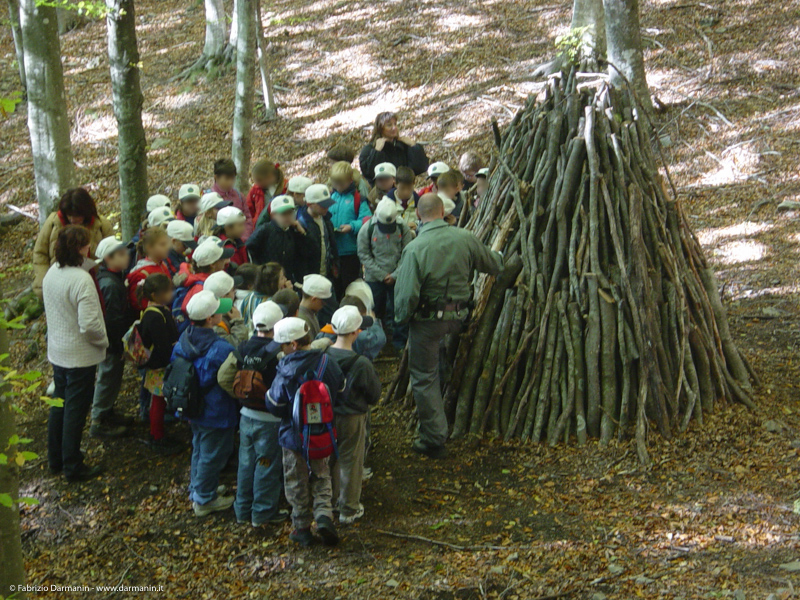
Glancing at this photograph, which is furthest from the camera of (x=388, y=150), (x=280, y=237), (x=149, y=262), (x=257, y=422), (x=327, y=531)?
(x=388, y=150)

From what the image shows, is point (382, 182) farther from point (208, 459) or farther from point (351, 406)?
point (208, 459)

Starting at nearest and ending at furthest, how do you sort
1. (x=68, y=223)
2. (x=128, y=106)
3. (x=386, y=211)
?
1. (x=68, y=223)
2. (x=386, y=211)
3. (x=128, y=106)

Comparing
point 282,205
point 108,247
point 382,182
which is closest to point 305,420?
point 108,247

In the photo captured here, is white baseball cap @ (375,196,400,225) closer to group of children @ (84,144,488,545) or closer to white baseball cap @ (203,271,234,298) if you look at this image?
group of children @ (84,144,488,545)

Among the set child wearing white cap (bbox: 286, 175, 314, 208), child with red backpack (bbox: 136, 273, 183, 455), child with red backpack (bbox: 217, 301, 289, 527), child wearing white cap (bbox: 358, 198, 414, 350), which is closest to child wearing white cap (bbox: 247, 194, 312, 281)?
child wearing white cap (bbox: 286, 175, 314, 208)

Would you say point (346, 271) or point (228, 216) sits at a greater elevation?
point (228, 216)

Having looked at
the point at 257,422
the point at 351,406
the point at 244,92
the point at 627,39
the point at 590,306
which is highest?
the point at 627,39

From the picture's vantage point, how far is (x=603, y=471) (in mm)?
5645

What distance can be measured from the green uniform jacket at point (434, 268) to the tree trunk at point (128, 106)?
13.7 feet

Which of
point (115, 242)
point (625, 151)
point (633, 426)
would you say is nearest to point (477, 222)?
point (625, 151)

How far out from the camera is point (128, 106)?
830 centimetres

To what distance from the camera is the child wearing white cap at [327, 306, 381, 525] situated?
4.92 metres

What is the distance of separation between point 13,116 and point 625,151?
52.5 ft

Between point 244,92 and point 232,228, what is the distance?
388cm
